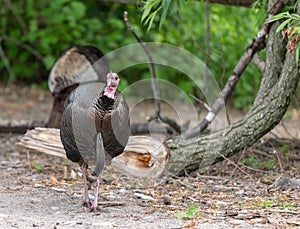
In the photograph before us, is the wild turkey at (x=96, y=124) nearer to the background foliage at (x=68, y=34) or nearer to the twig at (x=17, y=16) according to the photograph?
the background foliage at (x=68, y=34)

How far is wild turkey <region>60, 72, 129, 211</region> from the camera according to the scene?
14.4 ft

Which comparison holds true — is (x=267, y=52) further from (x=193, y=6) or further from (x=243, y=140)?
(x=193, y=6)

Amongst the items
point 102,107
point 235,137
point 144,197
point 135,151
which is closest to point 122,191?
point 144,197

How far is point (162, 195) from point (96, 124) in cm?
109

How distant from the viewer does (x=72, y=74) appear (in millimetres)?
7746

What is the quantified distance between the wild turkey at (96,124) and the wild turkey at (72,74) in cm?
284

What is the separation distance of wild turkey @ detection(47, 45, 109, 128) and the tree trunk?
2192 millimetres

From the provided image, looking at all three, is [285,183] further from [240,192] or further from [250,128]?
[250,128]

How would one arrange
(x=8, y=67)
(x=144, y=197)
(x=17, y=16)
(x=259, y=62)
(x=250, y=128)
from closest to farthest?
(x=144, y=197) → (x=250, y=128) → (x=259, y=62) → (x=17, y=16) → (x=8, y=67)

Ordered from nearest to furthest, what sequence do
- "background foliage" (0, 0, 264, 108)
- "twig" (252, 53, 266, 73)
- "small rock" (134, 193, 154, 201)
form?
"small rock" (134, 193, 154, 201) → "twig" (252, 53, 266, 73) → "background foliage" (0, 0, 264, 108)

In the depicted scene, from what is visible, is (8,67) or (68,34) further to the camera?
(8,67)

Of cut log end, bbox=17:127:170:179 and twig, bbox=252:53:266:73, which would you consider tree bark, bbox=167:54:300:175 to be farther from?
twig, bbox=252:53:266:73

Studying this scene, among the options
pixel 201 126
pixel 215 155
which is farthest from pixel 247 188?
pixel 201 126

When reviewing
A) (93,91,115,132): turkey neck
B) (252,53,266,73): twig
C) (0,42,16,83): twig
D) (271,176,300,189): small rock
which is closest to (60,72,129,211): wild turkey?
(93,91,115,132): turkey neck
